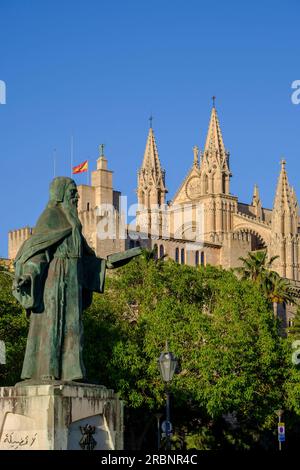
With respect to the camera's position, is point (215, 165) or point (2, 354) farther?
point (215, 165)

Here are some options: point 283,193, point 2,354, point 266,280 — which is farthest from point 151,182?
point 2,354

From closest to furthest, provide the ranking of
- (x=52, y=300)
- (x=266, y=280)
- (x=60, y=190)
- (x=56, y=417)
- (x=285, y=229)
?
(x=56, y=417)
(x=52, y=300)
(x=60, y=190)
(x=266, y=280)
(x=285, y=229)

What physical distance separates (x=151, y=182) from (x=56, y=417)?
11211 centimetres

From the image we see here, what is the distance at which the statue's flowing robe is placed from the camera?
1750 cm

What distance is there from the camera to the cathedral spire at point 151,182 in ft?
420

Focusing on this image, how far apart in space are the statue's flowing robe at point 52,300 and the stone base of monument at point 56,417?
1.39 ft

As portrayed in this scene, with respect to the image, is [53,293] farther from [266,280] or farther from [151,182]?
[151,182]

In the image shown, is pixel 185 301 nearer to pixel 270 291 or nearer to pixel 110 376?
pixel 110 376

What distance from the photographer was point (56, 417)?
16672 millimetres

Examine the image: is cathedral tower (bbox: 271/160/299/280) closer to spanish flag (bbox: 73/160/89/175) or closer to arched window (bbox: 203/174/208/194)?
arched window (bbox: 203/174/208/194)

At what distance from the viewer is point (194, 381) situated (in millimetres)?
53250

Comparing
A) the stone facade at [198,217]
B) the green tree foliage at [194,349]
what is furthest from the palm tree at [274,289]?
the stone facade at [198,217]

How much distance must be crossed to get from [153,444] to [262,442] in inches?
268

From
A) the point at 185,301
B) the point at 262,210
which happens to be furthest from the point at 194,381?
the point at 262,210
